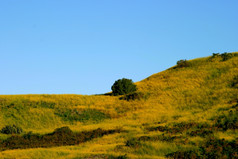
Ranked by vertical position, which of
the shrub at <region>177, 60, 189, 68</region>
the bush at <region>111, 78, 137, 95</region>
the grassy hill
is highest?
the shrub at <region>177, 60, 189, 68</region>

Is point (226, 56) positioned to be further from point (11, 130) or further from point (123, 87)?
point (11, 130)

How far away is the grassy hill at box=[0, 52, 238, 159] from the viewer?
2120 cm

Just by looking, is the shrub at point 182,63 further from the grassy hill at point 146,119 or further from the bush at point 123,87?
the bush at point 123,87

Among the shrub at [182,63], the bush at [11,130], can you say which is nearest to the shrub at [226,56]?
the shrub at [182,63]

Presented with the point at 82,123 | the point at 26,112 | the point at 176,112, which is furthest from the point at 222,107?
the point at 26,112

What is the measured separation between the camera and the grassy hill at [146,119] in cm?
2120

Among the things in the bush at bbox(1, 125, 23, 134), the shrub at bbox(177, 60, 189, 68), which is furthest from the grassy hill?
the bush at bbox(1, 125, 23, 134)

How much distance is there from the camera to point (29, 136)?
3369cm

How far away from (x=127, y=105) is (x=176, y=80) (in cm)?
1261

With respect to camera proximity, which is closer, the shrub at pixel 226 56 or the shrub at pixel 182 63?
the shrub at pixel 226 56

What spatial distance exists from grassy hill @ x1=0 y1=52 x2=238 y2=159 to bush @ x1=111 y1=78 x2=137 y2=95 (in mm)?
1903

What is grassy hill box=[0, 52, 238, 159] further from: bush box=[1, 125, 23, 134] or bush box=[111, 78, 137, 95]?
bush box=[111, 78, 137, 95]

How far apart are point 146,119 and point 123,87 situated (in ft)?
61.0

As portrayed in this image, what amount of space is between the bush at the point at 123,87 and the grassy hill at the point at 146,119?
6.24 feet
